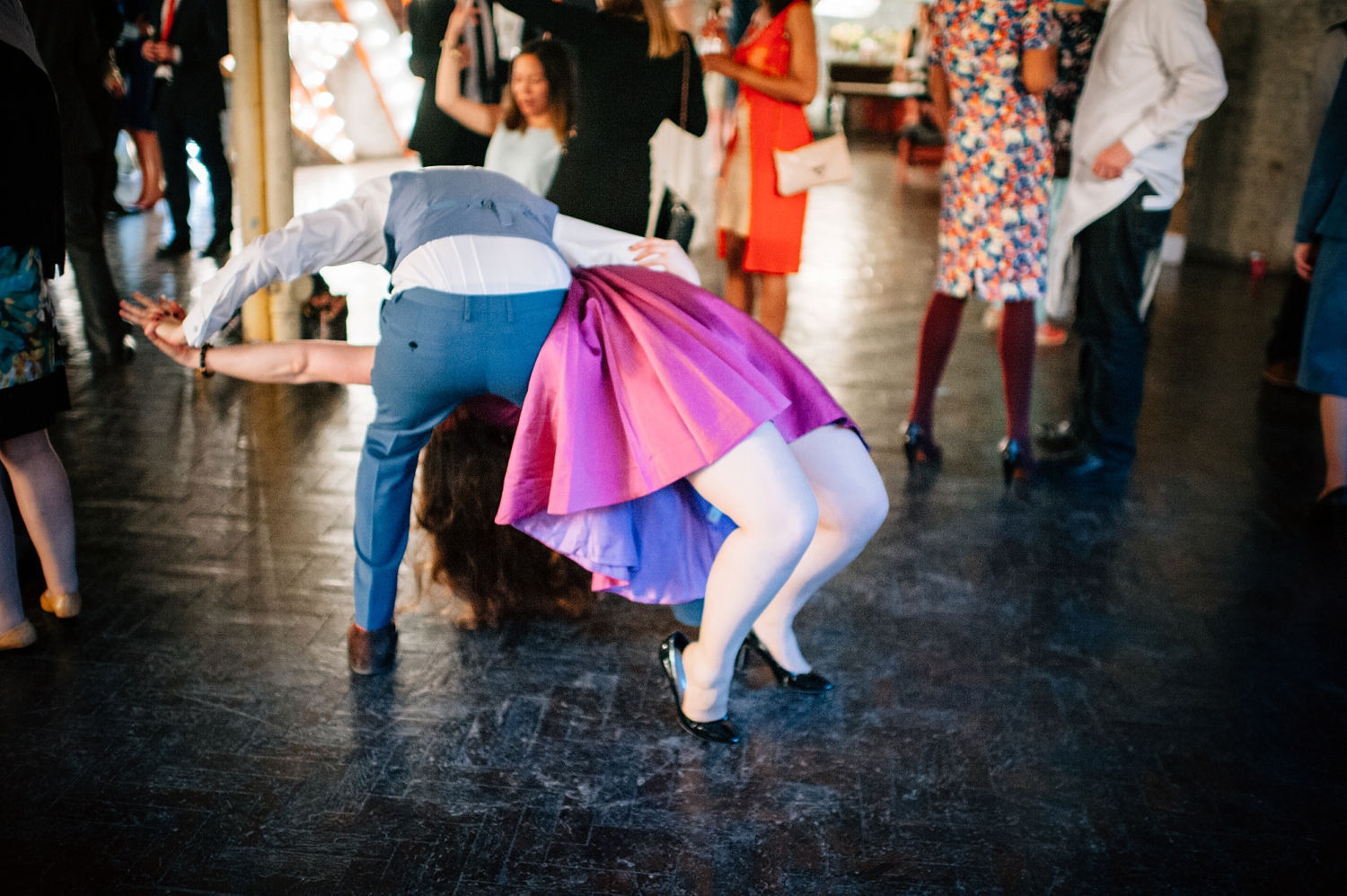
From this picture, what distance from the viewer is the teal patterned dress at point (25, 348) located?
8.91ft

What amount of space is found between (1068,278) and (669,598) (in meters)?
4.71

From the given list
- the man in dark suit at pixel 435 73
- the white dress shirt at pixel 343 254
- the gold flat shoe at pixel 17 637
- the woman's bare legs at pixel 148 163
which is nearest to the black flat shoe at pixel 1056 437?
the man in dark suit at pixel 435 73

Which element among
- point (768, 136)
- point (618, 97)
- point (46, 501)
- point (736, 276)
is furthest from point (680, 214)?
point (46, 501)

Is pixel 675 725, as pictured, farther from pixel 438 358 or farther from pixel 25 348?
pixel 25 348

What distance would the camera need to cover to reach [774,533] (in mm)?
2338

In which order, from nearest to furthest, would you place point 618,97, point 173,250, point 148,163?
point 618,97 < point 173,250 < point 148,163

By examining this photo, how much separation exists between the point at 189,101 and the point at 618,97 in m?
4.45

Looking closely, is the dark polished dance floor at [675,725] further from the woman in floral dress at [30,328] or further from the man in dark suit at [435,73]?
the man in dark suit at [435,73]

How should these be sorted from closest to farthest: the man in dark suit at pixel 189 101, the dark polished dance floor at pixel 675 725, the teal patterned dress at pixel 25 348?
the dark polished dance floor at pixel 675 725, the teal patterned dress at pixel 25 348, the man in dark suit at pixel 189 101

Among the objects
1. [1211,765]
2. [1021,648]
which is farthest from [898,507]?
[1211,765]

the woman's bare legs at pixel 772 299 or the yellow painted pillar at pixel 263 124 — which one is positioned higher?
the yellow painted pillar at pixel 263 124

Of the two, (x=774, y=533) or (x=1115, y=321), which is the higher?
(x=1115, y=321)

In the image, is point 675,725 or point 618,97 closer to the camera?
point 675,725

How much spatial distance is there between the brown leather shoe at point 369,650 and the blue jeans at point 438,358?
431mm
